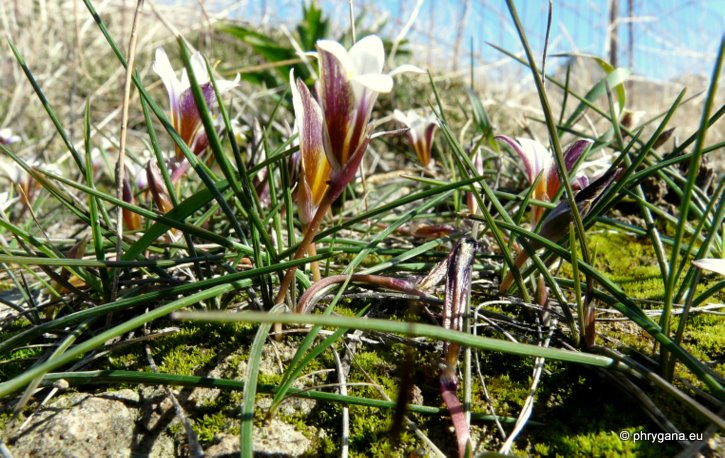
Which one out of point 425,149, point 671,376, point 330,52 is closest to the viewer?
point 330,52

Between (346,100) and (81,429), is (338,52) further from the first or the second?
(81,429)

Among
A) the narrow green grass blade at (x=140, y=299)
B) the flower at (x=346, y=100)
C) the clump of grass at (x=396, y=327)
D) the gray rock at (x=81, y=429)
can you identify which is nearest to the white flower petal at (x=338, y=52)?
the flower at (x=346, y=100)

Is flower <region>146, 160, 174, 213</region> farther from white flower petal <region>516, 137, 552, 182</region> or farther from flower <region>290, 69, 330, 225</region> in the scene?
white flower petal <region>516, 137, 552, 182</region>

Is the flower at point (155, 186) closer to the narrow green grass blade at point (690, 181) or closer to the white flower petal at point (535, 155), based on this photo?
the white flower petal at point (535, 155)

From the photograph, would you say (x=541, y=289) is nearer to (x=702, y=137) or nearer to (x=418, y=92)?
(x=702, y=137)

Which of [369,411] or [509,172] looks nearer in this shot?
[369,411]

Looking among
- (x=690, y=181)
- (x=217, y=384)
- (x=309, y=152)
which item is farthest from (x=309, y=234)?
(x=690, y=181)

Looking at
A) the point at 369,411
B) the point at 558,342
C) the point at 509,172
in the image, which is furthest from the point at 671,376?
the point at 509,172
